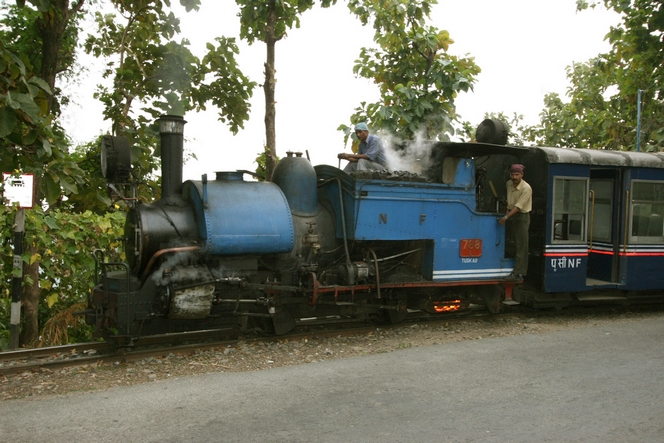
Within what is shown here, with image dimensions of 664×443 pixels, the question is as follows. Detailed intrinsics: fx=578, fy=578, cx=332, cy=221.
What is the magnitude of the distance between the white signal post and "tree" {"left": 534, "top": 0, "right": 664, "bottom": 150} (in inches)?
482

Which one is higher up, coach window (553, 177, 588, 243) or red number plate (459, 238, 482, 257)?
coach window (553, 177, 588, 243)

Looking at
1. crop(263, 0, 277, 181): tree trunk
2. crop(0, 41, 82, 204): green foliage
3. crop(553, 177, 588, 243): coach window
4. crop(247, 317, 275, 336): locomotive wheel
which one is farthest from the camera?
crop(263, 0, 277, 181): tree trunk

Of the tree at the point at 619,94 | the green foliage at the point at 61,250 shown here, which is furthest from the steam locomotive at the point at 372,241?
the tree at the point at 619,94

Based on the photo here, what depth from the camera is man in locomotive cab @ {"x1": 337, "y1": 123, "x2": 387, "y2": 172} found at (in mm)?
8125

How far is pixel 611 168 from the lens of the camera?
931 cm

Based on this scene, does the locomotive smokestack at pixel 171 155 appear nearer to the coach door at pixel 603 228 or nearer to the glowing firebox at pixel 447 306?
the glowing firebox at pixel 447 306

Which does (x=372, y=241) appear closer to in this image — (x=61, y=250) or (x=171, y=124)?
(x=171, y=124)

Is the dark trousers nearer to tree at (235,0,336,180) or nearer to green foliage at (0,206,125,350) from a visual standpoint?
tree at (235,0,336,180)

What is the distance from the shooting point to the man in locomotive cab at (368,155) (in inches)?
320

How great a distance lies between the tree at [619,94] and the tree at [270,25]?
7458 millimetres

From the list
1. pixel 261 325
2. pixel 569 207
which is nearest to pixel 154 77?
pixel 261 325

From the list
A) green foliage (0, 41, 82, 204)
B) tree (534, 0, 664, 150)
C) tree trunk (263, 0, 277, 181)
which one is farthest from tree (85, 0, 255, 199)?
tree (534, 0, 664, 150)

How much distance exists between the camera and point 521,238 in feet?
27.9

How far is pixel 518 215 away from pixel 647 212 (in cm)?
262
